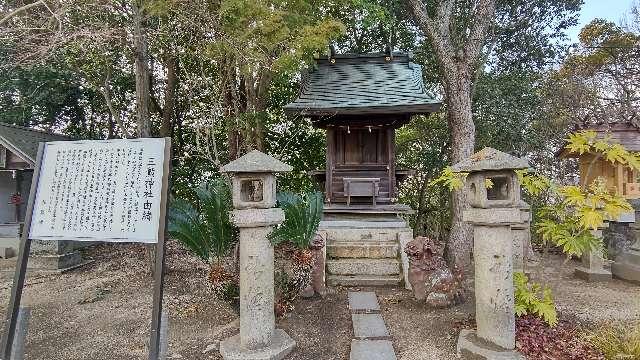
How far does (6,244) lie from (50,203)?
10.1 metres

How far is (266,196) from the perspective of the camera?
14.1 ft

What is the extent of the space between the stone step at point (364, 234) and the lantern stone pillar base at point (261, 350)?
3571 mm

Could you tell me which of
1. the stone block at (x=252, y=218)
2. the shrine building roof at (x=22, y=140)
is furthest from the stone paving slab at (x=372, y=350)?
the shrine building roof at (x=22, y=140)

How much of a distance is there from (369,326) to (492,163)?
8.21 ft

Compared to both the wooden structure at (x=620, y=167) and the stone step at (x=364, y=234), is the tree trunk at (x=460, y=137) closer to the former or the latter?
the stone step at (x=364, y=234)

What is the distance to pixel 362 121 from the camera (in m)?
9.31

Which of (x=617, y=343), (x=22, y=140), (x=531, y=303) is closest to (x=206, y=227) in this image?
(x=531, y=303)

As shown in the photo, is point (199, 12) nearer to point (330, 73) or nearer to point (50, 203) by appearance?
point (330, 73)

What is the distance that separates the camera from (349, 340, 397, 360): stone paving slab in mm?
4043

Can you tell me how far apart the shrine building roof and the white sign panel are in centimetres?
656

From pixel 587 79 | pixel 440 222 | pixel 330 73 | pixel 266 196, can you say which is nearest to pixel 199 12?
pixel 330 73

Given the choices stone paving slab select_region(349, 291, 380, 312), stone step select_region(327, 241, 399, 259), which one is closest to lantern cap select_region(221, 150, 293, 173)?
stone paving slab select_region(349, 291, 380, 312)

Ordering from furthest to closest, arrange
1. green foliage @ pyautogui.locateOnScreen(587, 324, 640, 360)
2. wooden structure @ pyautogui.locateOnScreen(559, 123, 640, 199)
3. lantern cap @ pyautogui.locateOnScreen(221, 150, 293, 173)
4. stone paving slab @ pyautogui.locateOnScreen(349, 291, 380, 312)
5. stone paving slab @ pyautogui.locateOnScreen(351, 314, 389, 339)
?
wooden structure @ pyautogui.locateOnScreen(559, 123, 640, 199), stone paving slab @ pyautogui.locateOnScreen(349, 291, 380, 312), stone paving slab @ pyautogui.locateOnScreen(351, 314, 389, 339), lantern cap @ pyautogui.locateOnScreen(221, 150, 293, 173), green foliage @ pyautogui.locateOnScreen(587, 324, 640, 360)

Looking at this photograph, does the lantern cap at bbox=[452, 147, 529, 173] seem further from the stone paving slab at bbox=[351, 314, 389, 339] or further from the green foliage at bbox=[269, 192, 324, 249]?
the green foliage at bbox=[269, 192, 324, 249]
